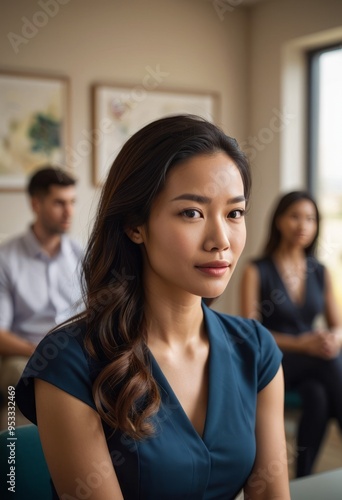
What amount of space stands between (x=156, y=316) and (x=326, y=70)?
3.61m

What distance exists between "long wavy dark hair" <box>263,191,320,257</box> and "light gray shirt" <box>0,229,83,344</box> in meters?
1.03

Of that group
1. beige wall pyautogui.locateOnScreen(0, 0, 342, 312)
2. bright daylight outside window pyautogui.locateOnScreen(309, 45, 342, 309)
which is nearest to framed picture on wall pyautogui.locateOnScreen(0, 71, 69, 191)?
beige wall pyautogui.locateOnScreen(0, 0, 342, 312)

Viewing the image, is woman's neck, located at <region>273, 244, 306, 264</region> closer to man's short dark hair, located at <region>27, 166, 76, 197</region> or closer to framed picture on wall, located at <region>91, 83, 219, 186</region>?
man's short dark hair, located at <region>27, 166, 76, 197</region>

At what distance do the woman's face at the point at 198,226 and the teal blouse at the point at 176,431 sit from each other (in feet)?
0.65

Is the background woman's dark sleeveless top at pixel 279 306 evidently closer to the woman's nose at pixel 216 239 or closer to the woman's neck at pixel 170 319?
the woman's neck at pixel 170 319

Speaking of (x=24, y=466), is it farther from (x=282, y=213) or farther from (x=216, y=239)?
(x=282, y=213)

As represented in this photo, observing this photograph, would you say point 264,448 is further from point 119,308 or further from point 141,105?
point 141,105

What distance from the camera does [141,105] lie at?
4.26 m

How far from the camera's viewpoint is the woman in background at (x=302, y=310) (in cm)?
→ 283

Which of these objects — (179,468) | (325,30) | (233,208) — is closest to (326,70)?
(325,30)

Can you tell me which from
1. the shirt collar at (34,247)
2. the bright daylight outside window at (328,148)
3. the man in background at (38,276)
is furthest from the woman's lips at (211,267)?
the bright daylight outside window at (328,148)

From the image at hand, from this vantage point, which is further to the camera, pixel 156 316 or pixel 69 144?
pixel 69 144

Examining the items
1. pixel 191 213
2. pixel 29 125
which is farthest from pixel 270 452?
pixel 29 125

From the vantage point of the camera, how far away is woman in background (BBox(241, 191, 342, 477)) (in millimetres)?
2826
